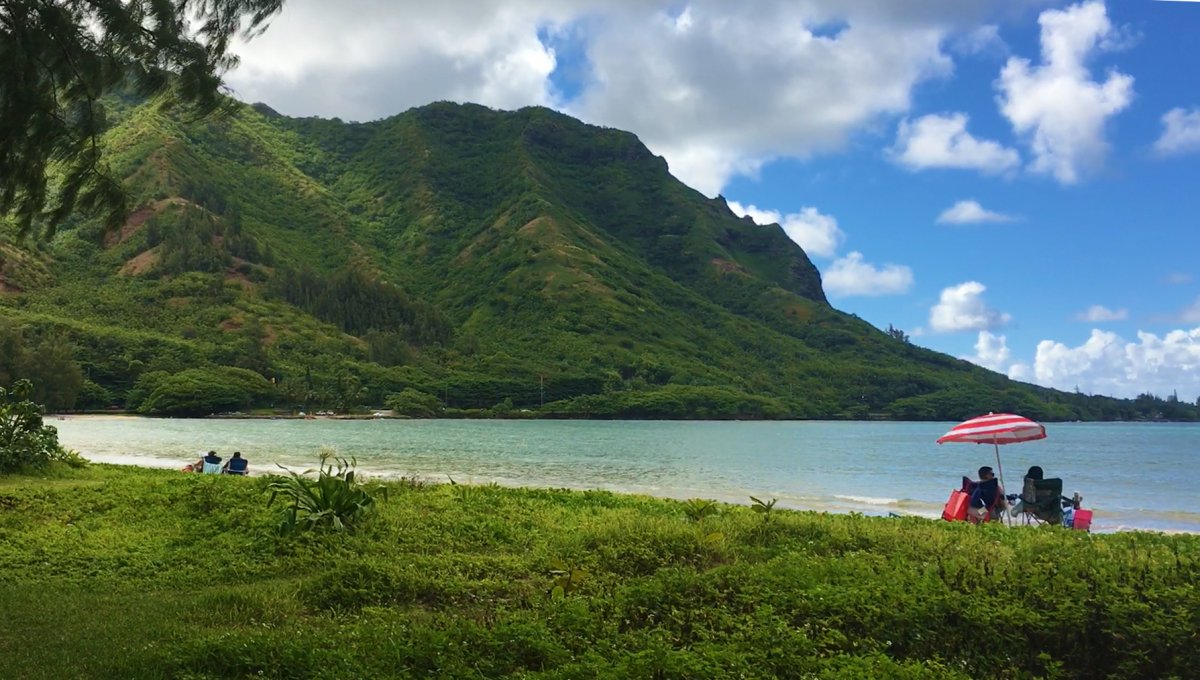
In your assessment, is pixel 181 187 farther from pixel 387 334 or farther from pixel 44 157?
pixel 44 157

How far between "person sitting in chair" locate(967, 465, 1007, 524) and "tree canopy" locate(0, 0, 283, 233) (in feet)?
49.3

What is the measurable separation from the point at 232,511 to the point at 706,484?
26.1m

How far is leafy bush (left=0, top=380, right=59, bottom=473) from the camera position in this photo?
16500 millimetres

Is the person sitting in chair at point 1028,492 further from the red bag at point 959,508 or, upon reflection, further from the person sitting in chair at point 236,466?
the person sitting in chair at point 236,466

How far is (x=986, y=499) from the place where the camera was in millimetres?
16578

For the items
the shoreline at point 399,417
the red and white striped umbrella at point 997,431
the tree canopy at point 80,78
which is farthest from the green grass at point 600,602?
the shoreline at point 399,417

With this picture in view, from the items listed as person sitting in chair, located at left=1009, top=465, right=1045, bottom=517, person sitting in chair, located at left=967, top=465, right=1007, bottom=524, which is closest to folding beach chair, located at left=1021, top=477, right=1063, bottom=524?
person sitting in chair, located at left=1009, top=465, right=1045, bottom=517

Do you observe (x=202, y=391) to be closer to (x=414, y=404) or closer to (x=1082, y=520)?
(x=414, y=404)

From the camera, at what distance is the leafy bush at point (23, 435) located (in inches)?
650

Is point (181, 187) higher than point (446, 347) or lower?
higher

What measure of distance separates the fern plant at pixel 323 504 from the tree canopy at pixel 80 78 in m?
4.43

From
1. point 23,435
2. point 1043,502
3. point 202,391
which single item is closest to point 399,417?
point 202,391

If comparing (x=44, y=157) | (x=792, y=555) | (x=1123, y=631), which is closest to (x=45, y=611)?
(x=44, y=157)

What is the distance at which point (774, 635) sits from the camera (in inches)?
231
